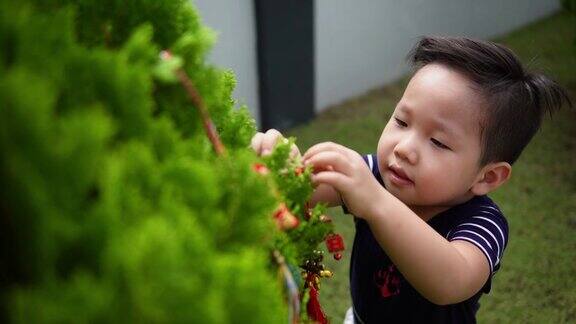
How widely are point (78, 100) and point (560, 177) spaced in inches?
91.6

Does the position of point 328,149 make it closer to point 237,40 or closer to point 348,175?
point 348,175

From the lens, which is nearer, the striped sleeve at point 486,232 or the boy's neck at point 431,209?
the striped sleeve at point 486,232

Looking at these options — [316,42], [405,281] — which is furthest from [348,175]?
[316,42]

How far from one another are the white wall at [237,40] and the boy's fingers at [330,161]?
5.64ft

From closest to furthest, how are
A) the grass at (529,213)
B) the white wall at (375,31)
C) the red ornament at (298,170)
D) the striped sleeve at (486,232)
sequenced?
the red ornament at (298,170) < the striped sleeve at (486,232) < the grass at (529,213) < the white wall at (375,31)

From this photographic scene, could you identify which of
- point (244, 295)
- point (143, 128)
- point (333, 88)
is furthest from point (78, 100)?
point (333, 88)

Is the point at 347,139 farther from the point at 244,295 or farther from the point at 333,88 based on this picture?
the point at 244,295

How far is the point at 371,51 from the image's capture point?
3.30 m

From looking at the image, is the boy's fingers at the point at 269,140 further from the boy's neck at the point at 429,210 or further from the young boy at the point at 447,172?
the boy's neck at the point at 429,210

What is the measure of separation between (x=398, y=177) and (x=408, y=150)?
2.0 inches

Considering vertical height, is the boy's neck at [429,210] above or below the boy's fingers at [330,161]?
below

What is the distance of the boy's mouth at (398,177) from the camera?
0.92m

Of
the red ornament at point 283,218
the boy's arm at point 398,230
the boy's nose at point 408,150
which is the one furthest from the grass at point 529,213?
the red ornament at point 283,218

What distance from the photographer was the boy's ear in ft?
3.19
